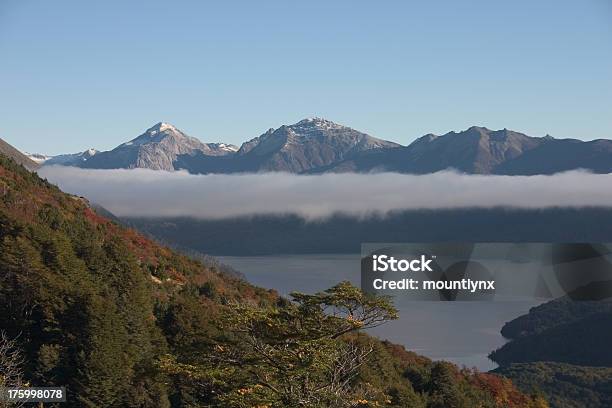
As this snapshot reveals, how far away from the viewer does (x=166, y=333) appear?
A: 38688 mm

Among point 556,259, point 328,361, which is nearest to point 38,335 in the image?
point 328,361

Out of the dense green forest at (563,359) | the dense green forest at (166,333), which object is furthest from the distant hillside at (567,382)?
the dense green forest at (166,333)

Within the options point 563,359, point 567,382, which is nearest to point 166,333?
point 567,382

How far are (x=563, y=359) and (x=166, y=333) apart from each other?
158149mm

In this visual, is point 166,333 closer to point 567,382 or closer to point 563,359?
point 567,382

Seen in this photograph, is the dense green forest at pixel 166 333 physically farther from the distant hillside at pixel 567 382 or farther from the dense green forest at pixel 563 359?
the dense green forest at pixel 563 359

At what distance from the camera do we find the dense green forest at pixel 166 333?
1906 cm

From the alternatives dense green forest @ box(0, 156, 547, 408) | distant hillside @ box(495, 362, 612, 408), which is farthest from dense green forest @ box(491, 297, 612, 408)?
dense green forest @ box(0, 156, 547, 408)

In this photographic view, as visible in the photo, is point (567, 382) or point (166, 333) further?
point (567, 382)

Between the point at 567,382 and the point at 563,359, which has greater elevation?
the point at 567,382

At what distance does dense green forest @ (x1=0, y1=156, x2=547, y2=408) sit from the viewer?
19062 millimetres

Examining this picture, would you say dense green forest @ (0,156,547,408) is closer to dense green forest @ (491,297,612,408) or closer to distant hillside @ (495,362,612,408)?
distant hillside @ (495,362,612,408)

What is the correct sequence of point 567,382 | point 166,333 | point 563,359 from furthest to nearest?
1. point 563,359
2. point 567,382
3. point 166,333

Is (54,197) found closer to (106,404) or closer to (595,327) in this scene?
(106,404)
